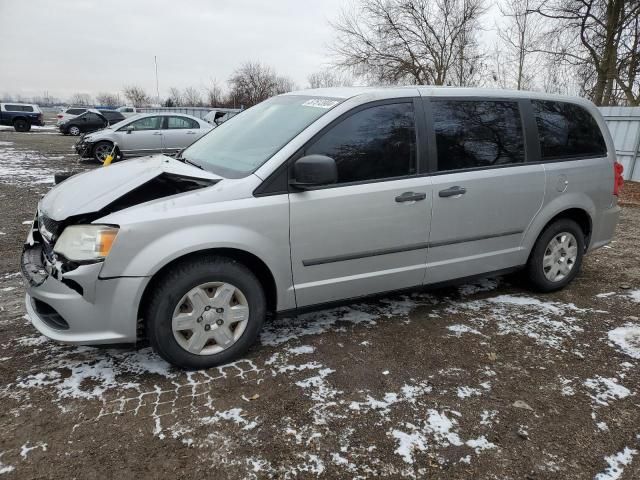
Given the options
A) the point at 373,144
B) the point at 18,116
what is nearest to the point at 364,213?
the point at 373,144

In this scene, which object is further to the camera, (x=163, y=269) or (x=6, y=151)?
(x=6, y=151)

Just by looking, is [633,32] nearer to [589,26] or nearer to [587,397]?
[589,26]

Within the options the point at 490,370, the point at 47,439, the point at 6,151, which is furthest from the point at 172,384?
the point at 6,151

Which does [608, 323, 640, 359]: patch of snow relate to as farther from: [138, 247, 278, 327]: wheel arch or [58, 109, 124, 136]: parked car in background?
[58, 109, 124, 136]: parked car in background

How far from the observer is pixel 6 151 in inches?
629

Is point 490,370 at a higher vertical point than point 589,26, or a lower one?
lower

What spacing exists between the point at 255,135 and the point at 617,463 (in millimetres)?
2902

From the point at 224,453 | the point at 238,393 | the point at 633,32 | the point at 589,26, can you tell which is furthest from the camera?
the point at 589,26

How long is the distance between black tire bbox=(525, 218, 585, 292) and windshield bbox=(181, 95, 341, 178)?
227 centimetres

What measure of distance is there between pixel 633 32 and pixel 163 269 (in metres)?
18.9

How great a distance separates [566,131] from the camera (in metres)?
4.12

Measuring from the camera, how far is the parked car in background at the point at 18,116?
91.8 ft

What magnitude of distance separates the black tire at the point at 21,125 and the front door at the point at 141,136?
19472 mm

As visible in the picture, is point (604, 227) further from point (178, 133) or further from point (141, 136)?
point (141, 136)
